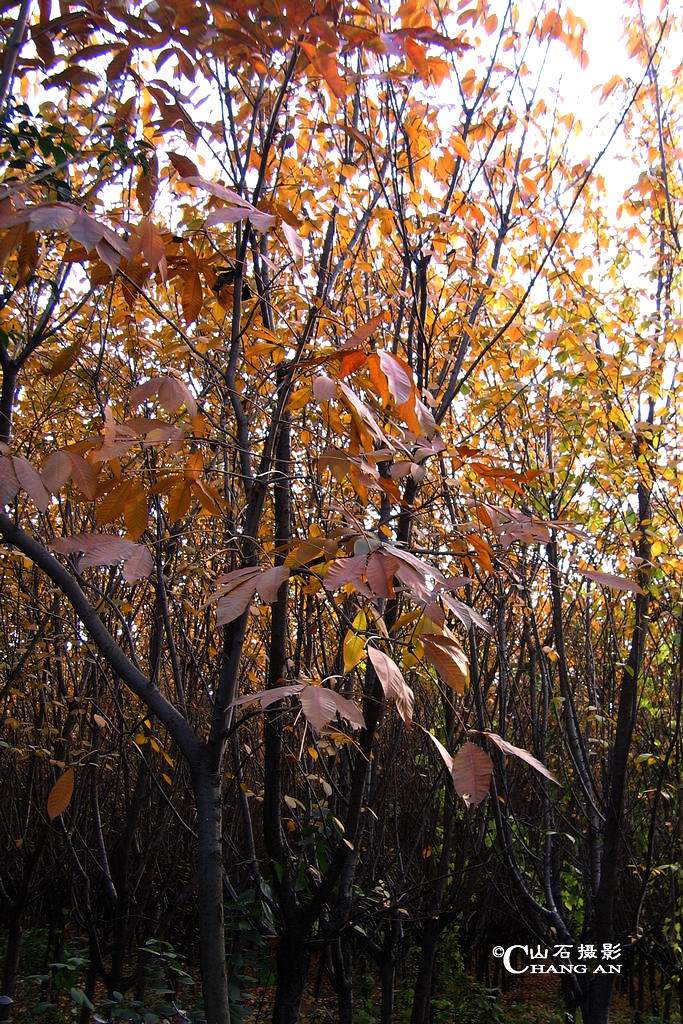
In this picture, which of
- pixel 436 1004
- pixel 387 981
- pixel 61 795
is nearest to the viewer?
pixel 61 795

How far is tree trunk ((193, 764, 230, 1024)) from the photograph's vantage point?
1694mm

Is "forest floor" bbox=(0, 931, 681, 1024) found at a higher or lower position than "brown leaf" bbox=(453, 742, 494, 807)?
lower

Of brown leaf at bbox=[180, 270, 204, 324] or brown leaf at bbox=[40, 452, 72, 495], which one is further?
brown leaf at bbox=[180, 270, 204, 324]

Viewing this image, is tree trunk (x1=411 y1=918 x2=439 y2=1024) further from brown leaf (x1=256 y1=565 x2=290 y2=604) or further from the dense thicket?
brown leaf (x1=256 y1=565 x2=290 y2=604)

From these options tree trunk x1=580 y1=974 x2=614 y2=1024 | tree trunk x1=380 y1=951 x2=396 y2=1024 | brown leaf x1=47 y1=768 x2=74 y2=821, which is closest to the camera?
brown leaf x1=47 y1=768 x2=74 y2=821

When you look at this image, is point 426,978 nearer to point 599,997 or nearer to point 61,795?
point 599,997

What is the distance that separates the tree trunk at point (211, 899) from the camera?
1.69m

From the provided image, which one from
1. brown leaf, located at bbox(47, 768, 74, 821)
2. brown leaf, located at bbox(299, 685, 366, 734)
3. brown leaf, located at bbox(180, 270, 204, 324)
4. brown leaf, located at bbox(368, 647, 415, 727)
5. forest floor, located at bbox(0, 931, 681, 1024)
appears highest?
brown leaf, located at bbox(180, 270, 204, 324)

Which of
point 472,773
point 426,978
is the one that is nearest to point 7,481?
point 472,773

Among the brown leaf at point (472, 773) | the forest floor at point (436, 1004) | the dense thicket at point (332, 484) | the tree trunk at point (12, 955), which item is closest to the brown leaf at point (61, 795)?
the dense thicket at point (332, 484)

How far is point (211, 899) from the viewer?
5.73 feet

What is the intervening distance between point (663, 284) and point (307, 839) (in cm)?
324

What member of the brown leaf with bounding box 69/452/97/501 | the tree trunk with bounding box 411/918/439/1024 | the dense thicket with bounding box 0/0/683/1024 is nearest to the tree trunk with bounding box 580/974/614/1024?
the dense thicket with bounding box 0/0/683/1024

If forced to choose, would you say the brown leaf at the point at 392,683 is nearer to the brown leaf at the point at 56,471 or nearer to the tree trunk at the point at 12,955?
the brown leaf at the point at 56,471
